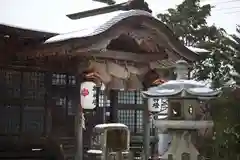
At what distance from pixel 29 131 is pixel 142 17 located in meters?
3.91

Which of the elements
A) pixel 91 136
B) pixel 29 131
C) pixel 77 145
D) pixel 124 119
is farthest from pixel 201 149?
pixel 29 131

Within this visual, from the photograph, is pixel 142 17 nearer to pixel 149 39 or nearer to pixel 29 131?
pixel 149 39

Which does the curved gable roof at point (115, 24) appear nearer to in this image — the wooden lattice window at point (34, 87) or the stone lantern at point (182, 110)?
the stone lantern at point (182, 110)

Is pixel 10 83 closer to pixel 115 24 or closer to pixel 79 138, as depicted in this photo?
pixel 79 138

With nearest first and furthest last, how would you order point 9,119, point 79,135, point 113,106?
point 9,119 < point 79,135 < point 113,106

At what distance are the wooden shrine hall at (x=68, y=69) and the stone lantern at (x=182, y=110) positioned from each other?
95 centimetres

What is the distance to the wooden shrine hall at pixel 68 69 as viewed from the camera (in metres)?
9.16

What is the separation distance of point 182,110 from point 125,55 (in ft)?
6.64

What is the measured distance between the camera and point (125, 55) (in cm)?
1039

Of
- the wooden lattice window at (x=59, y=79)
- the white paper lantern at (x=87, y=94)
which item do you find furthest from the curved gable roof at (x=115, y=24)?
the white paper lantern at (x=87, y=94)

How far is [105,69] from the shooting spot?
412 inches

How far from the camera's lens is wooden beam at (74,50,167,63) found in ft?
30.2

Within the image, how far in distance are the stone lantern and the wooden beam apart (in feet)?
2.54

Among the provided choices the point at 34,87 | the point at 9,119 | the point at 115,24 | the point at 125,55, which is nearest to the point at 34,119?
the point at 9,119
